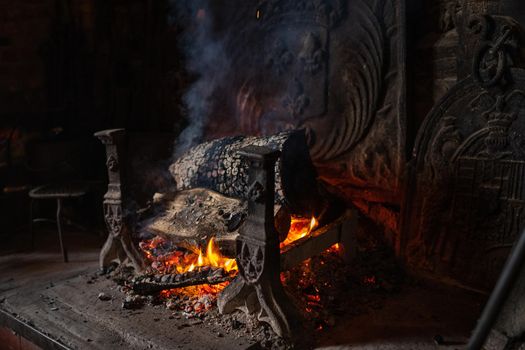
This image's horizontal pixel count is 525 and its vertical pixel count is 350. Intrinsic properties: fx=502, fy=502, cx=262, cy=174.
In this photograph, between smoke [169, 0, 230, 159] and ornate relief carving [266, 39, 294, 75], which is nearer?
ornate relief carving [266, 39, 294, 75]

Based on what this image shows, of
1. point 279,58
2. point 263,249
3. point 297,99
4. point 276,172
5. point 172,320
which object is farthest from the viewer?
point 279,58

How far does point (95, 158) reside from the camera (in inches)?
238

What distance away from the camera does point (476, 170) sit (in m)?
3.75

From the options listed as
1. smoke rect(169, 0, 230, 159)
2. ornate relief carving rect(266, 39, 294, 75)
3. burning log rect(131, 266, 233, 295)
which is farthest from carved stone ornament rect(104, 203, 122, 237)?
ornate relief carving rect(266, 39, 294, 75)

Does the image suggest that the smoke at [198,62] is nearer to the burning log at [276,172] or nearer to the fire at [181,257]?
the burning log at [276,172]

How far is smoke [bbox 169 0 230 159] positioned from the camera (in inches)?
216

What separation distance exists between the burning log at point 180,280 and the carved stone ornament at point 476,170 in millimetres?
1630

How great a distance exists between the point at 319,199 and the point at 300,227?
0.93 ft

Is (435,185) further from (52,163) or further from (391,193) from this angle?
(52,163)

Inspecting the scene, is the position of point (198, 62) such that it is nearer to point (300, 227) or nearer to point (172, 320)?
point (300, 227)

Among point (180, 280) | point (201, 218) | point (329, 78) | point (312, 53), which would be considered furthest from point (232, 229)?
point (312, 53)

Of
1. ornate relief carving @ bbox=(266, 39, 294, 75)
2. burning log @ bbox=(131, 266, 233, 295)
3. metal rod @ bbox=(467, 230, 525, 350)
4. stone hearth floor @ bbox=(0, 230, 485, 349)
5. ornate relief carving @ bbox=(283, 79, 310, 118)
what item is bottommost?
stone hearth floor @ bbox=(0, 230, 485, 349)

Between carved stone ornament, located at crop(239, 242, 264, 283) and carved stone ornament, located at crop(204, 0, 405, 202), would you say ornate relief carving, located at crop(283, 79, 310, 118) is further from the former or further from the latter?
carved stone ornament, located at crop(239, 242, 264, 283)

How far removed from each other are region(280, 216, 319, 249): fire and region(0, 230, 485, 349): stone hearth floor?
0.80m
